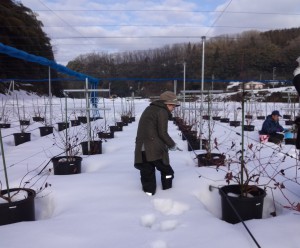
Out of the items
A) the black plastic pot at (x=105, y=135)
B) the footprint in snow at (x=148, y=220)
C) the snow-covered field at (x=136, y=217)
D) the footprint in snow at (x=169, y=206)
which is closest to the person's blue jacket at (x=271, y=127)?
the snow-covered field at (x=136, y=217)

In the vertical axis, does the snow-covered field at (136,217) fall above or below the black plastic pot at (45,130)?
below

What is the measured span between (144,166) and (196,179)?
668mm

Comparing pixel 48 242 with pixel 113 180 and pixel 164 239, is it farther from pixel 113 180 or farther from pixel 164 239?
pixel 113 180

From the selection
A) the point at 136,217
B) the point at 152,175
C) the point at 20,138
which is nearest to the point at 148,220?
the point at 136,217

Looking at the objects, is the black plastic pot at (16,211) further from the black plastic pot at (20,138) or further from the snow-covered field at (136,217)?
the black plastic pot at (20,138)

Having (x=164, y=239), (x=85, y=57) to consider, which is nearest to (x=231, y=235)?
(x=164, y=239)

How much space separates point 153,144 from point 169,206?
658 mm

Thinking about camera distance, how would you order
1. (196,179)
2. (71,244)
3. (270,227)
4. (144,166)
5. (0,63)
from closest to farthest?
1. (71,244)
2. (270,227)
3. (144,166)
4. (196,179)
5. (0,63)

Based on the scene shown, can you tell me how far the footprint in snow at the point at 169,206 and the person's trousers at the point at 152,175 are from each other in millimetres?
212

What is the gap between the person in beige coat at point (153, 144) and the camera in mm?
3172

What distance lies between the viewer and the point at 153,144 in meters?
3.18

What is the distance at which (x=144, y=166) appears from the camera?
127 inches

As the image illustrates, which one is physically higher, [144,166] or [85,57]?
[85,57]

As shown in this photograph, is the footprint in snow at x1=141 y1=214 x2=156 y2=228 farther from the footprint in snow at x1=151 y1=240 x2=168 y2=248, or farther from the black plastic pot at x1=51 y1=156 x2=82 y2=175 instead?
the black plastic pot at x1=51 y1=156 x2=82 y2=175
